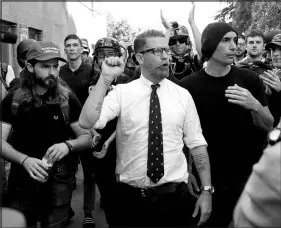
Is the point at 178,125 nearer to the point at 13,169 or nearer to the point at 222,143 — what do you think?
the point at 222,143

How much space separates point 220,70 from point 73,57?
10.4ft

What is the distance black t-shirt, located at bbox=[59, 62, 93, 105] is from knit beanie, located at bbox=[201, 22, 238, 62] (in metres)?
1.90

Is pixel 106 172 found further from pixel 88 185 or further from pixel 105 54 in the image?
pixel 105 54

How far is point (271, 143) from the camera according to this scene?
154cm

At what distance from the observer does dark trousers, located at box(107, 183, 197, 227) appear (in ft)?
11.6

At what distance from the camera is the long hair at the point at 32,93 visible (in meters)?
3.90

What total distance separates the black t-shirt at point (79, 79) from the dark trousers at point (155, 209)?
234cm

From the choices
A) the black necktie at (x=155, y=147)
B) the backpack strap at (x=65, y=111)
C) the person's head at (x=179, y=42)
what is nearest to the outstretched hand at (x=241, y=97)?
the black necktie at (x=155, y=147)

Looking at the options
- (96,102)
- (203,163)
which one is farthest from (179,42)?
(96,102)

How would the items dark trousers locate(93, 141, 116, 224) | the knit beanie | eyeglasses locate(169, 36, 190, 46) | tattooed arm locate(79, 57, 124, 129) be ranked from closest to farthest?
tattooed arm locate(79, 57, 124, 129) < the knit beanie < dark trousers locate(93, 141, 116, 224) < eyeglasses locate(169, 36, 190, 46)

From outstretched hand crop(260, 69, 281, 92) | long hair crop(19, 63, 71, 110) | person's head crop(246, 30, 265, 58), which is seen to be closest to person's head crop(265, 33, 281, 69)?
outstretched hand crop(260, 69, 281, 92)

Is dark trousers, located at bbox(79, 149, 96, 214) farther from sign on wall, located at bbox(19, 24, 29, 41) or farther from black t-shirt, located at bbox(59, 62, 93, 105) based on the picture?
sign on wall, located at bbox(19, 24, 29, 41)

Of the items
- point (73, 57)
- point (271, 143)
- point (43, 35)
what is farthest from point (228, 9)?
point (271, 143)

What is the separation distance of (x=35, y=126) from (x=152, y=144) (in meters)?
1.02
